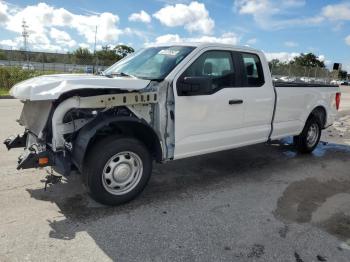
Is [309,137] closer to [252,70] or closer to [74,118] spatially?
[252,70]

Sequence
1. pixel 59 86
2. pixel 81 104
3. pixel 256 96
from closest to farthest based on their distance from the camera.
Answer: pixel 59 86, pixel 81 104, pixel 256 96

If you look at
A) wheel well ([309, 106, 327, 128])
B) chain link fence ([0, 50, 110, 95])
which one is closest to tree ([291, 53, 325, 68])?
chain link fence ([0, 50, 110, 95])

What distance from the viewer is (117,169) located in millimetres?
4152

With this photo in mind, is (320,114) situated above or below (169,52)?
below

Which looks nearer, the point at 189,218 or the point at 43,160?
the point at 43,160

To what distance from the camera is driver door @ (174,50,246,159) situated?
4.57 metres

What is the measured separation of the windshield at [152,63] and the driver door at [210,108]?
0.67ft

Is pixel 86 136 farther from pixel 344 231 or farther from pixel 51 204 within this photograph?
pixel 344 231

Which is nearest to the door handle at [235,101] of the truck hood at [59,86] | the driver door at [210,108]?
the driver door at [210,108]

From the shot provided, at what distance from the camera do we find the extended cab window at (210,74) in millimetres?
4340

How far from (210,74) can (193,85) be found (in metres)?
0.74

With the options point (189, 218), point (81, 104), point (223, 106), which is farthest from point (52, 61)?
point (189, 218)

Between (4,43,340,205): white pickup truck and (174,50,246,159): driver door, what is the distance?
0.04ft

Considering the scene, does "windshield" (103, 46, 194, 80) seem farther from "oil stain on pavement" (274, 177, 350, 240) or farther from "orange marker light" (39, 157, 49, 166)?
"oil stain on pavement" (274, 177, 350, 240)
